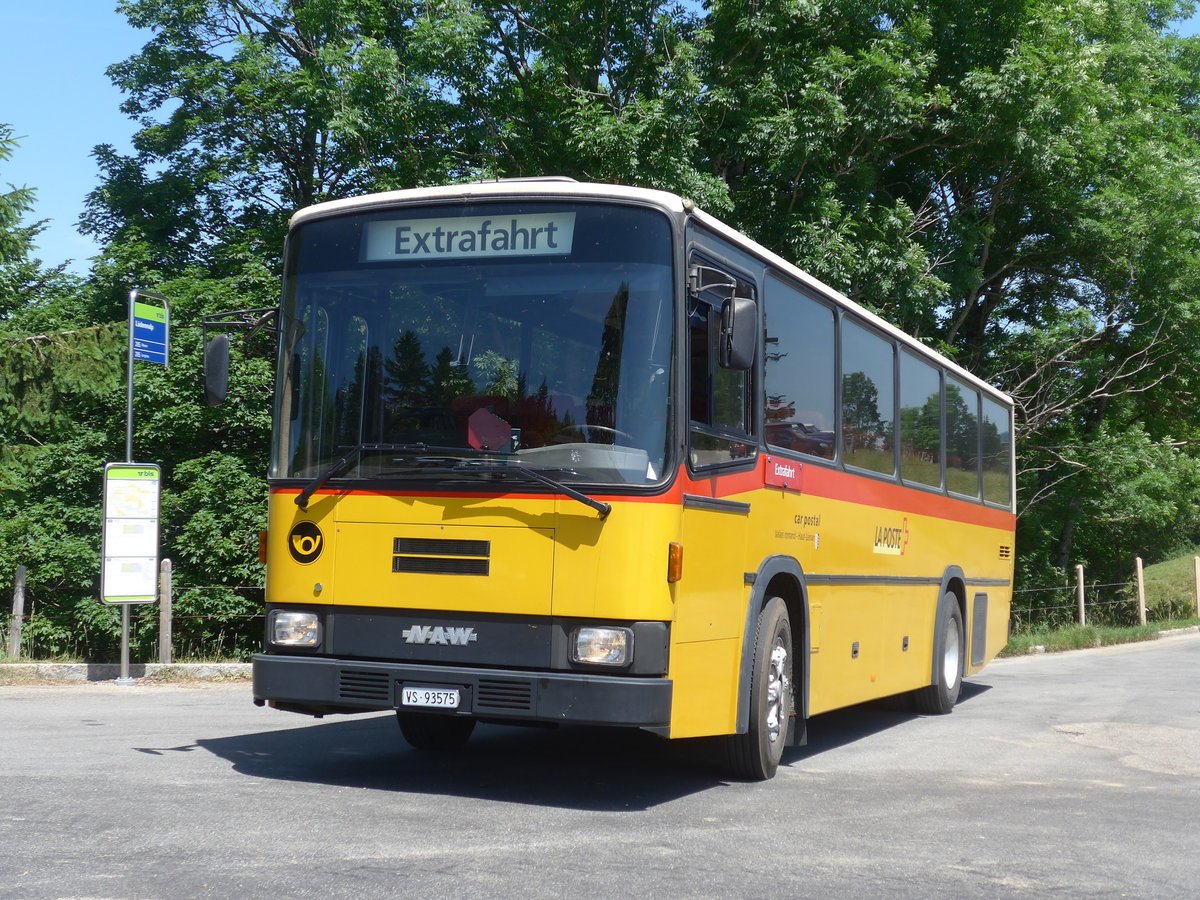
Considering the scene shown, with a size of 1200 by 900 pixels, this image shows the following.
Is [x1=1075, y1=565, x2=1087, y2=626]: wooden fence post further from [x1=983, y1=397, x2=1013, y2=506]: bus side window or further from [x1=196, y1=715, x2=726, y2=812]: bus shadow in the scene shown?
[x1=196, y1=715, x2=726, y2=812]: bus shadow

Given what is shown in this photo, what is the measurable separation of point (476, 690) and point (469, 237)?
2535mm

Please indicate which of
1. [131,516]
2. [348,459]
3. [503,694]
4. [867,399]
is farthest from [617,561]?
[131,516]

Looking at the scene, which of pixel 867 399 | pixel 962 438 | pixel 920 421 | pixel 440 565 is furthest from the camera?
pixel 962 438

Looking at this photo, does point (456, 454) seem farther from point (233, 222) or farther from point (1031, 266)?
point (233, 222)

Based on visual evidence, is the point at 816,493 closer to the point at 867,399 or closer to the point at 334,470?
the point at 867,399

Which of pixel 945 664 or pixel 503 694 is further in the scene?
pixel 945 664

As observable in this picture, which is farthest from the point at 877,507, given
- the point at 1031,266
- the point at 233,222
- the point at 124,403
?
the point at 233,222

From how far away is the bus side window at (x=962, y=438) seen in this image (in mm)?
13766

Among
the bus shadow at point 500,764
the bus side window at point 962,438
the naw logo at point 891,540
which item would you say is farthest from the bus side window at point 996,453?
the bus shadow at point 500,764

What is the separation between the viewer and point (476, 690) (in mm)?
7250

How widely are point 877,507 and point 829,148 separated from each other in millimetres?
10971

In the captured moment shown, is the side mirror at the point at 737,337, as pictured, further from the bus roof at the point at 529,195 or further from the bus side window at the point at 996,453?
the bus side window at the point at 996,453

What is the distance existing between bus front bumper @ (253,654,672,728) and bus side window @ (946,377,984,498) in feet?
24.3

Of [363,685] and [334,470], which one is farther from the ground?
[334,470]
